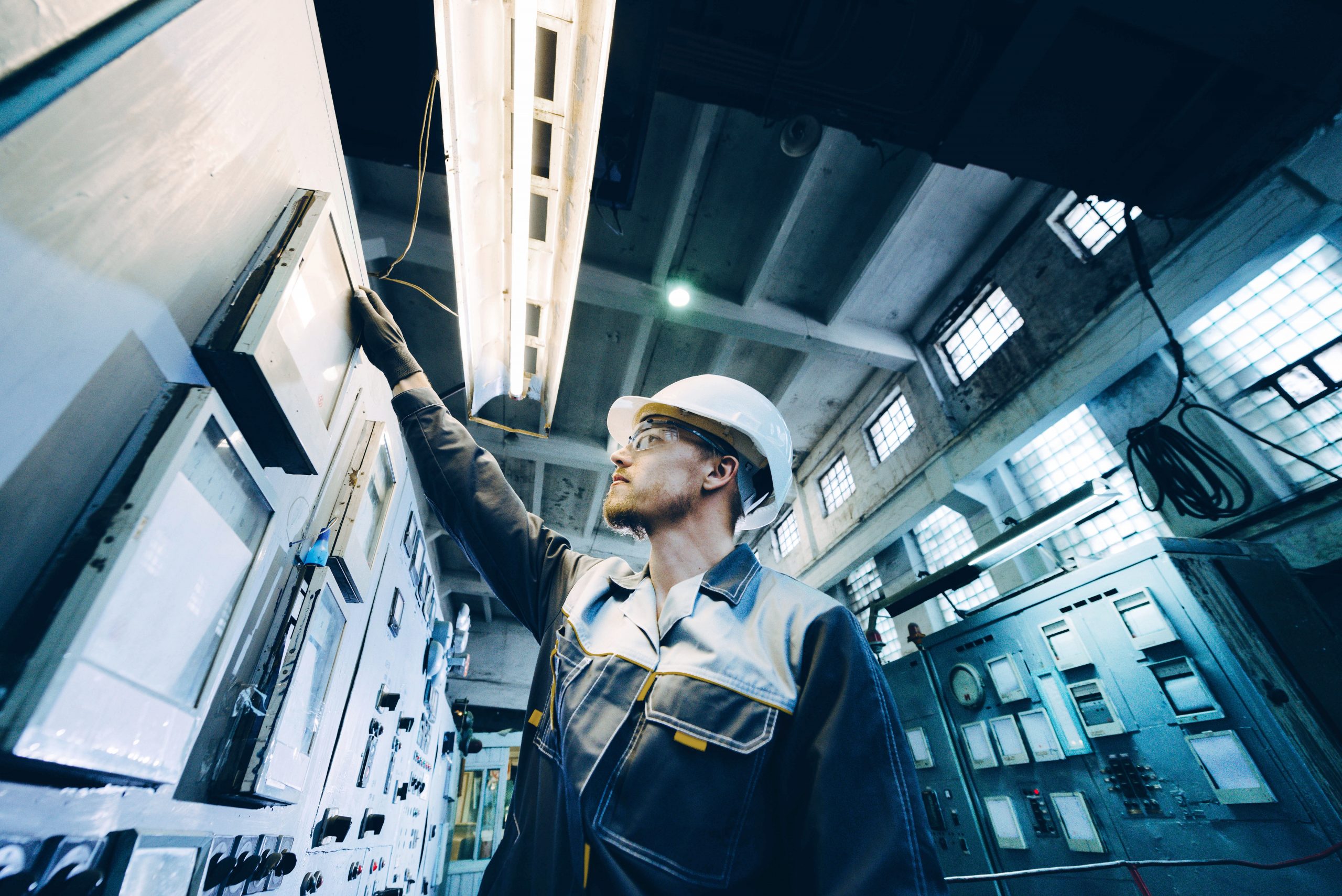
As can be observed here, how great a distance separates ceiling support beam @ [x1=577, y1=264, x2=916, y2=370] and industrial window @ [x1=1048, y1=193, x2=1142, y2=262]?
6.70 ft

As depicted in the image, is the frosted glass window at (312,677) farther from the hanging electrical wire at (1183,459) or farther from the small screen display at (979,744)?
the hanging electrical wire at (1183,459)

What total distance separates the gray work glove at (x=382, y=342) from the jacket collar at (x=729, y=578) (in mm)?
1166

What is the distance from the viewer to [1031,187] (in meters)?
5.59

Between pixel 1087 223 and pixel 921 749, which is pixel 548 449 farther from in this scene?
pixel 1087 223

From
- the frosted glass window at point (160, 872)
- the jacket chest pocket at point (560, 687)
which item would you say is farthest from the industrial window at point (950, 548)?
the frosted glass window at point (160, 872)

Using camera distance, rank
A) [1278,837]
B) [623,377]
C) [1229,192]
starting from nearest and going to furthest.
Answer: [1278,837]
[1229,192]
[623,377]

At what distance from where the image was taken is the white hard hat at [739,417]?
199cm

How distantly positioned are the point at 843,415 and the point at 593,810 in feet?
26.3

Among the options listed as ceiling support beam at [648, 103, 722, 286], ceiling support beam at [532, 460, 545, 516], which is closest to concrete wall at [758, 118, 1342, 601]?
ceiling support beam at [648, 103, 722, 286]

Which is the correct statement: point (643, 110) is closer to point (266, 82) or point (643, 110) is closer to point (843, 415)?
point (266, 82)

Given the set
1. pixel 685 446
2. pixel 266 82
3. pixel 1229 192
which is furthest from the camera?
pixel 1229 192

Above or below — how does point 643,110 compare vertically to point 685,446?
above

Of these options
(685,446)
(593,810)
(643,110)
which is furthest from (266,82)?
(643,110)

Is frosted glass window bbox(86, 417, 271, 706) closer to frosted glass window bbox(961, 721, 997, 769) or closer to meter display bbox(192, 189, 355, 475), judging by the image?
meter display bbox(192, 189, 355, 475)
